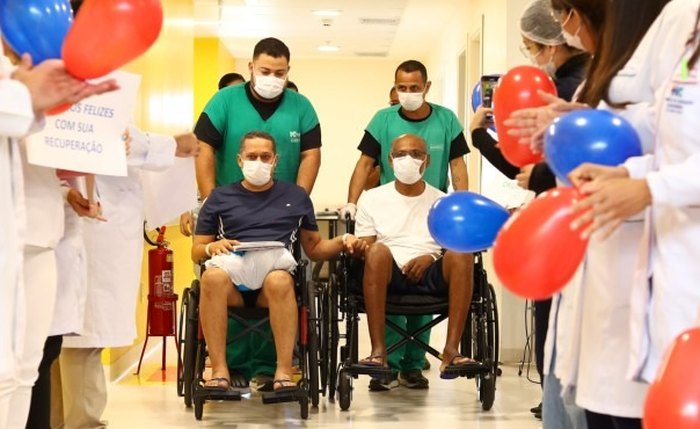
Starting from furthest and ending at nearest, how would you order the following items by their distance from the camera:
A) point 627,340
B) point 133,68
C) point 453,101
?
1. point 453,101
2. point 133,68
3. point 627,340

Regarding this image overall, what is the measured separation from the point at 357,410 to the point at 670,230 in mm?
2871

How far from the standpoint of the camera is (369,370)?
4.22 m

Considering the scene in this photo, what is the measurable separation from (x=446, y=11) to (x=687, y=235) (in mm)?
8370

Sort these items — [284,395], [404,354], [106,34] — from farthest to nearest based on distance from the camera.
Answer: [404,354]
[284,395]
[106,34]

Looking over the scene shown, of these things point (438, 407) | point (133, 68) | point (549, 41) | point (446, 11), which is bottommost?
point (438, 407)

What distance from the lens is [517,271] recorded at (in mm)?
1569

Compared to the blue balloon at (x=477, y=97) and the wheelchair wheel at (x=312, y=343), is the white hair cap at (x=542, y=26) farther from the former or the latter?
the wheelchair wheel at (x=312, y=343)

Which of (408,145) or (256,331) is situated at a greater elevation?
(408,145)

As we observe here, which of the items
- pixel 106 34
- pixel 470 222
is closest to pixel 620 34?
pixel 470 222

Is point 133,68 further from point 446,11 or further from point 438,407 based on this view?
point 446,11

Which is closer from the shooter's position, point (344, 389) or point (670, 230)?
point (670, 230)

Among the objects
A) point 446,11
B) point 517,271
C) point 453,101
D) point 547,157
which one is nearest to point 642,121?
point 547,157

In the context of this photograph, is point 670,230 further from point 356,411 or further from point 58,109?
point 356,411

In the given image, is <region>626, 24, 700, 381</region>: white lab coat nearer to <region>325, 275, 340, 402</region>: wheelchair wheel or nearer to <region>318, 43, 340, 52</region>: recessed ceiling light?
<region>325, 275, 340, 402</region>: wheelchair wheel
